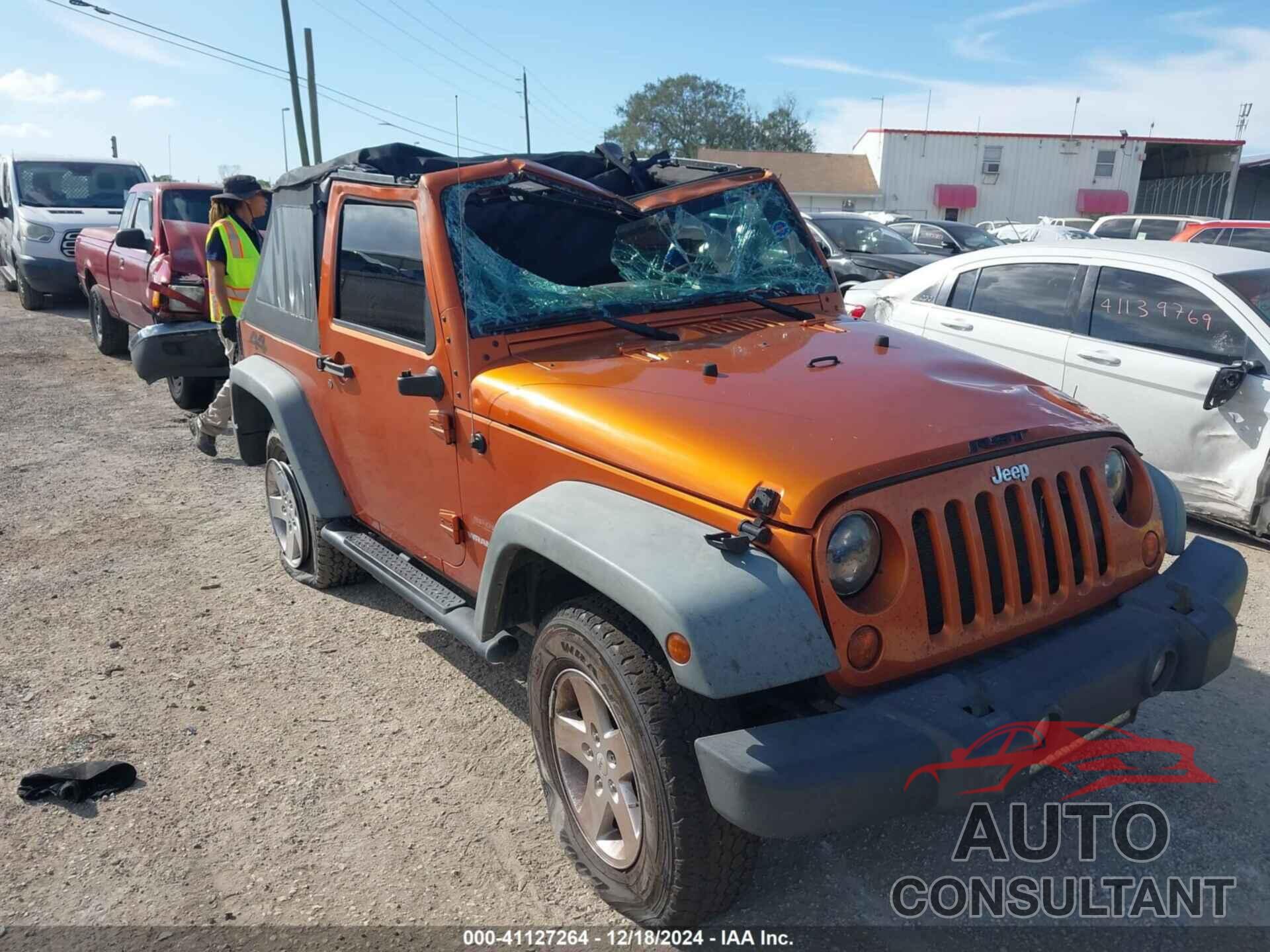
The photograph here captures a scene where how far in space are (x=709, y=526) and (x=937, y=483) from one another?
60 centimetres

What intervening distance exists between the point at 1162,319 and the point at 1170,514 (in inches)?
113

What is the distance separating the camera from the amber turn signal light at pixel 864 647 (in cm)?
229

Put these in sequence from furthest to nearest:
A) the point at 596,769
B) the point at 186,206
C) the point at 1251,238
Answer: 1. the point at 1251,238
2. the point at 186,206
3. the point at 596,769

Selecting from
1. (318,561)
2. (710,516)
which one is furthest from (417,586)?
(710,516)

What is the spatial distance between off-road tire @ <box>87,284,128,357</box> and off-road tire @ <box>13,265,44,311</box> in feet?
13.9

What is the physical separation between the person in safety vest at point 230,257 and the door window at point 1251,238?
11348 mm

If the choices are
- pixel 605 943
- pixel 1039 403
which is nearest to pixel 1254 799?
pixel 1039 403

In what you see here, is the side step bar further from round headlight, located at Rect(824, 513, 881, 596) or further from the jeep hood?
round headlight, located at Rect(824, 513, 881, 596)

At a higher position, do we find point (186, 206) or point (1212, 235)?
point (186, 206)

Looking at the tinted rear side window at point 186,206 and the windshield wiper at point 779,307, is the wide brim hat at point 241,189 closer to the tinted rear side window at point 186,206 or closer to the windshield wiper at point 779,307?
the tinted rear side window at point 186,206

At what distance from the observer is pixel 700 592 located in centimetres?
214

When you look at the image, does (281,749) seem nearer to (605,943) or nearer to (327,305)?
(605,943)

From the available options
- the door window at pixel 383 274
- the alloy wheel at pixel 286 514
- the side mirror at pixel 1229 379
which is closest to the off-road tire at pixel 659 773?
the door window at pixel 383 274

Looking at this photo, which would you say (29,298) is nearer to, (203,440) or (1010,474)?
(203,440)
